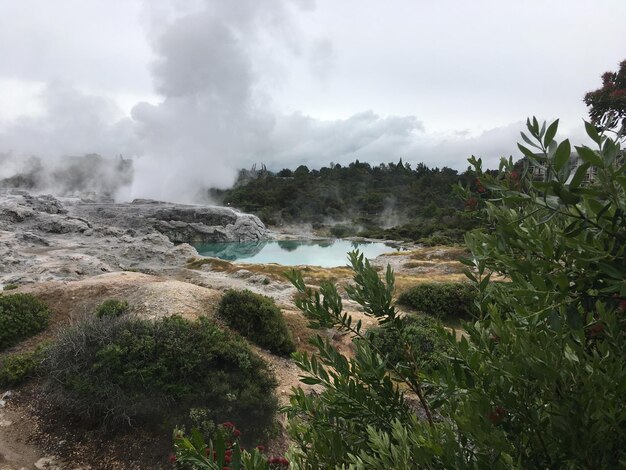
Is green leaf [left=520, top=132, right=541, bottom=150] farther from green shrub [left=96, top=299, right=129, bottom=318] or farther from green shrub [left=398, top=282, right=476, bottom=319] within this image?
green shrub [left=398, top=282, right=476, bottom=319]

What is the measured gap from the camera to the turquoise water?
4528cm

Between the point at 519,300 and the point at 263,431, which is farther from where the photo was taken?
the point at 263,431

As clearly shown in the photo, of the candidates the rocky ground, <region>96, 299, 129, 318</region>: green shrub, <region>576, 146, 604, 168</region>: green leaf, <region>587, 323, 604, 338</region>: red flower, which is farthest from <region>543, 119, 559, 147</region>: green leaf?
<region>96, 299, 129, 318</region>: green shrub

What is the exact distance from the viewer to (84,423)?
648 cm

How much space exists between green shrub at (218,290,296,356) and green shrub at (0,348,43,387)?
4.87 m

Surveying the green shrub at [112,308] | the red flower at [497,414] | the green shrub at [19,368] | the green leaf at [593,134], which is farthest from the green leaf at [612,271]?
the green shrub at [112,308]

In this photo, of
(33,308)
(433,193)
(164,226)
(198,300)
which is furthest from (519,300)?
(433,193)

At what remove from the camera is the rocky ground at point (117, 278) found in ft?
20.1

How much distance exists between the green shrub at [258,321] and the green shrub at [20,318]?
196 inches

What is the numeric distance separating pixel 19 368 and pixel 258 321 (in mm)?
5817

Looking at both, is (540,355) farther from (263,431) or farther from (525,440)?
(263,431)

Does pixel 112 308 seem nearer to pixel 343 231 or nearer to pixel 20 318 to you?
pixel 20 318

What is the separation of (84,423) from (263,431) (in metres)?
3.11

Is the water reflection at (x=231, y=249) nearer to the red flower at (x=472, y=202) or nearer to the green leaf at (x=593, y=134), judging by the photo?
the red flower at (x=472, y=202)
